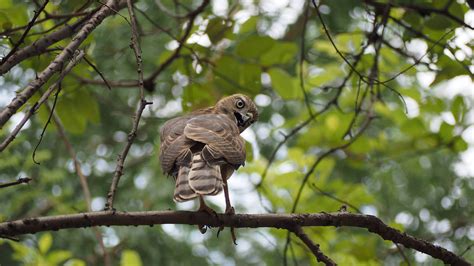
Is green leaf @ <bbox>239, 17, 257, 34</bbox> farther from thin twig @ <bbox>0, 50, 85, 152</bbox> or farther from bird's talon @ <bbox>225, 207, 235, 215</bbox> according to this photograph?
thin twig @ <bbox>0, 50, 85, 152</bbox>

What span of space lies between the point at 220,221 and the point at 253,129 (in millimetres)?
5152

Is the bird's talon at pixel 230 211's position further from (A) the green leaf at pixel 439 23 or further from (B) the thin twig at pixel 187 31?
(A) the green leaf at pixel 439 23

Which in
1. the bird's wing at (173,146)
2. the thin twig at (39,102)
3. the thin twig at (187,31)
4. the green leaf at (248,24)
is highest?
the green leaf at (248,24)

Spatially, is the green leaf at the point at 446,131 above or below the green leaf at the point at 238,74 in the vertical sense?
above

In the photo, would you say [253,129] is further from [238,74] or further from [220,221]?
[220,221]

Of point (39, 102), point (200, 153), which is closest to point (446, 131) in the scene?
point (200, 153)

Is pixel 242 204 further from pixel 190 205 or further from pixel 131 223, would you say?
pixel 131 223

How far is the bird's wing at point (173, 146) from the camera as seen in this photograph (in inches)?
157

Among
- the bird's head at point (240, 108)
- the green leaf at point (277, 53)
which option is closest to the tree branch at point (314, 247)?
the green leaf at point (277, 53)

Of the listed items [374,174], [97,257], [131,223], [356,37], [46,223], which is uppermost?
[374,174]

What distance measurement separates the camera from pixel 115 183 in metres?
2.99

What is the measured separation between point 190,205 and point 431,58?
164 inches

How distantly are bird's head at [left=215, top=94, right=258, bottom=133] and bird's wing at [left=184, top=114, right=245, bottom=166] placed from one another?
880mm

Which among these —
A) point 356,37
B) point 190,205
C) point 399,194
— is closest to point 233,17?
point 356,37
